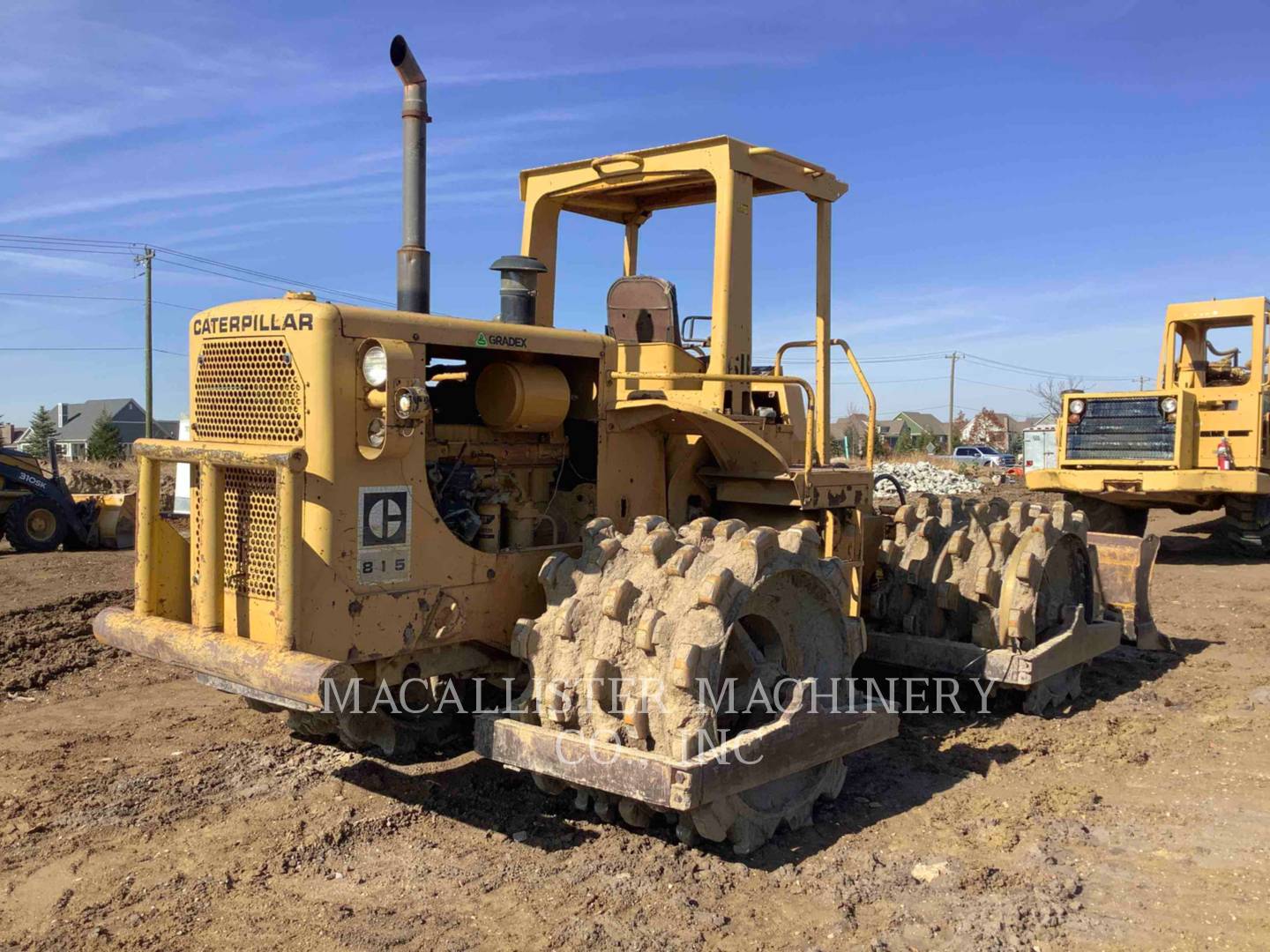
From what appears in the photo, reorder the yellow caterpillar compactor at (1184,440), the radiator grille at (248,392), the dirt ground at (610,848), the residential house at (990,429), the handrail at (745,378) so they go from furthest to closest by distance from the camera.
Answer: the residential house at (990,429) < the yellow caterpillar compactor at (1184,440) < the handrail at (745,378) < the radiator grille at (248,392) < the dirt ground at (610,848)

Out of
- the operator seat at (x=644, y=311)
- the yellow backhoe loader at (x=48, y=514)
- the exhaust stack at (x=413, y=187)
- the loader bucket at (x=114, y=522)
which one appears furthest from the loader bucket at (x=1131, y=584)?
the loader bucket at (x=114, y=522)

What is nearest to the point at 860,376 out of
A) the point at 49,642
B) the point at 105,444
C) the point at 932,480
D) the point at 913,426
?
the point at 49,642

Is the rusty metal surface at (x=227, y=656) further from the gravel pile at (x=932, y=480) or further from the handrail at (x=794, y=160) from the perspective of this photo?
the gravel pile at (x=932, y=480)

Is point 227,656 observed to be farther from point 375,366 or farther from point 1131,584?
point 1131,584

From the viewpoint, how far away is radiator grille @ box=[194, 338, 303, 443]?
4.34m

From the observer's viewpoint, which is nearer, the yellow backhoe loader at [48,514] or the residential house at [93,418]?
the yellow backhoe loader at [48,514]

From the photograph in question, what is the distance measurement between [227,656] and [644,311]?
115 inches

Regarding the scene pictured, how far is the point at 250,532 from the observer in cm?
450

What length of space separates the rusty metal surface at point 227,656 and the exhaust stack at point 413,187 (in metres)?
1.75

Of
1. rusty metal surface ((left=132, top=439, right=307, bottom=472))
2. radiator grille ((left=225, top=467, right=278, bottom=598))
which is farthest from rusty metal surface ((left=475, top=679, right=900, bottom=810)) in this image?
rusty metal surface ((left=132, top=439, right=307, bottom=472))

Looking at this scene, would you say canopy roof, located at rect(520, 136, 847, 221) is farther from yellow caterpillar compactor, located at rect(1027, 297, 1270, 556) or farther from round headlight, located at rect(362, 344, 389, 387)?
yellow caterpillar compactor, located at rect(1027, 297, 1270, 556)

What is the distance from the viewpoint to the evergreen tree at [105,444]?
136 feet

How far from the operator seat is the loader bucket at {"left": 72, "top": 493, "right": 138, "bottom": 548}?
11069mm

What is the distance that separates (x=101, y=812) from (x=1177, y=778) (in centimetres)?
518
